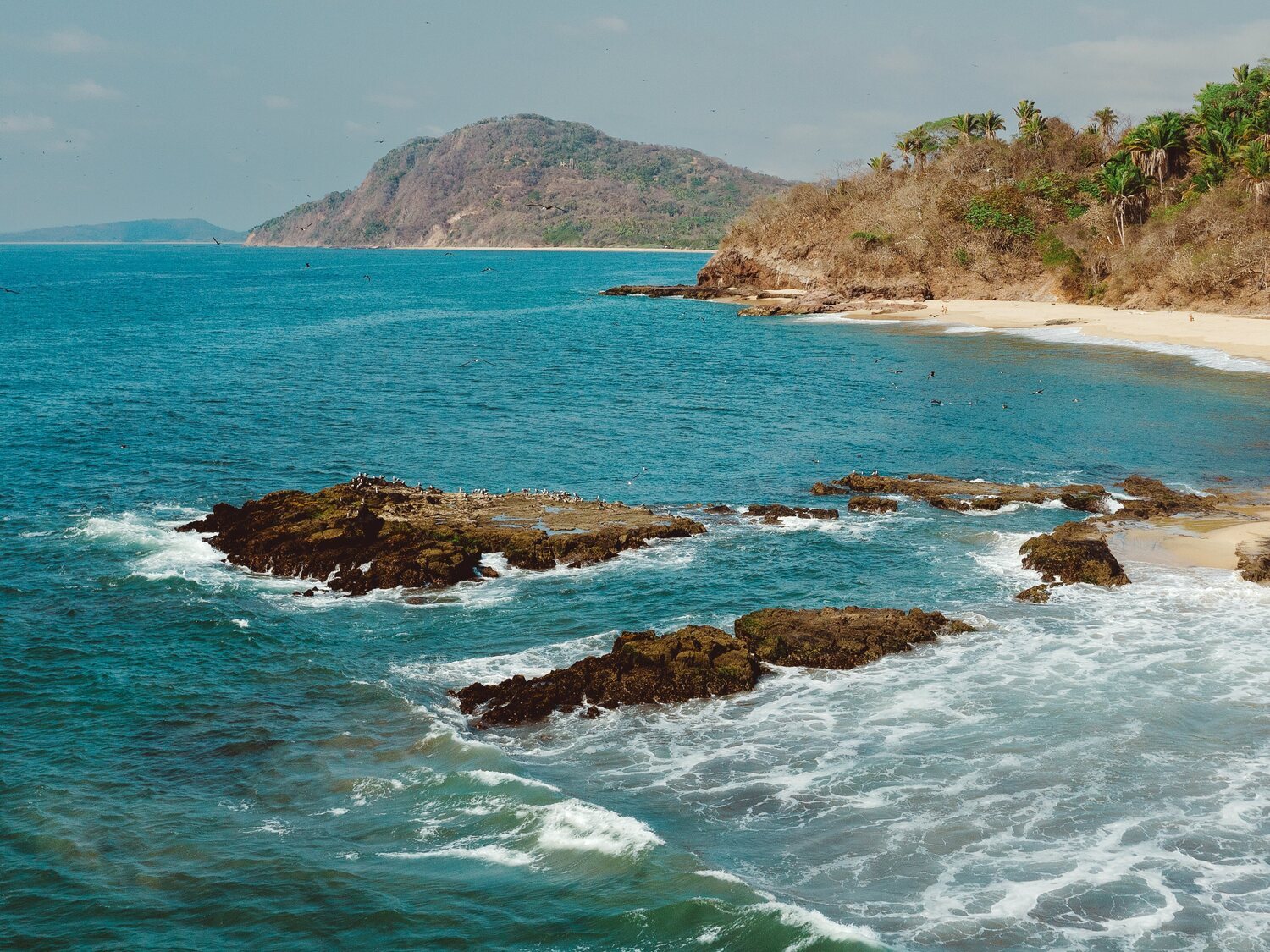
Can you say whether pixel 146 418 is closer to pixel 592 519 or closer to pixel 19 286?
pixel 592 519

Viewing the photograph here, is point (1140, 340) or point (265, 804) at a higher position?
point (1140, 340)

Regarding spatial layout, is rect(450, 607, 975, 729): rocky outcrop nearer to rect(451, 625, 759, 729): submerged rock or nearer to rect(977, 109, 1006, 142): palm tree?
rect(451, 625, 759, 729): submerged rock

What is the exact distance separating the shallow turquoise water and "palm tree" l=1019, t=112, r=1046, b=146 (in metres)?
70.3

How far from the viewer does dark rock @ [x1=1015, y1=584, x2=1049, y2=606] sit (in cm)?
2641

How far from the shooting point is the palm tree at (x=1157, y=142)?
83.8 metres

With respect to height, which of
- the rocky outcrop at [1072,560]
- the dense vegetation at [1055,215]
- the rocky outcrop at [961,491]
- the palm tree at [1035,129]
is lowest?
the rocky outcrop at [1072,560]

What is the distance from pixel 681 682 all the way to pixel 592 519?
38.2 feet

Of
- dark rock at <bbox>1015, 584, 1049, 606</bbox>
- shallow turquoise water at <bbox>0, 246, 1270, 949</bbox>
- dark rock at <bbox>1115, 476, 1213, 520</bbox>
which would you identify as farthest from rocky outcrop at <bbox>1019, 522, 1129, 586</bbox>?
dark rock at <bbox>1115, 476, 1213, 520</bbox>

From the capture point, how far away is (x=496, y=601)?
27.2 metres

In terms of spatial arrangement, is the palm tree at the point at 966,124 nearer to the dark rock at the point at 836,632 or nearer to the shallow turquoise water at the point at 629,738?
the shallow turquoise water at the point at 629,738

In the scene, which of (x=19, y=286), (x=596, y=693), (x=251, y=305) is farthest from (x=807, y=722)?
(x=19, y=286)

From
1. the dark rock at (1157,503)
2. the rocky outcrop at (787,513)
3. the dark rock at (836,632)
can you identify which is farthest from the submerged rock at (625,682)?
the dark rock at (1157,503)

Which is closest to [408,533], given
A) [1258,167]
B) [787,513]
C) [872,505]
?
[787,513]

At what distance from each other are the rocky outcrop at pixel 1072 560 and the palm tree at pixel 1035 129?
294ft
